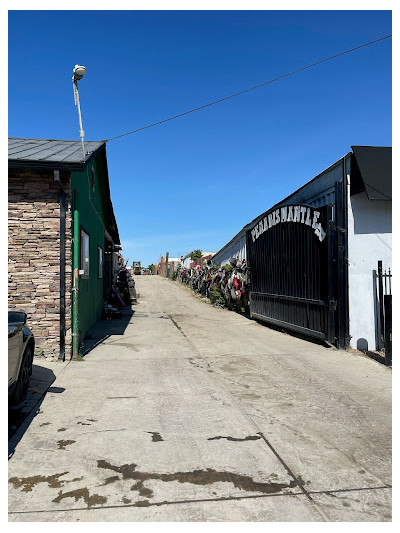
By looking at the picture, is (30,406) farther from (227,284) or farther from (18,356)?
(227,284)

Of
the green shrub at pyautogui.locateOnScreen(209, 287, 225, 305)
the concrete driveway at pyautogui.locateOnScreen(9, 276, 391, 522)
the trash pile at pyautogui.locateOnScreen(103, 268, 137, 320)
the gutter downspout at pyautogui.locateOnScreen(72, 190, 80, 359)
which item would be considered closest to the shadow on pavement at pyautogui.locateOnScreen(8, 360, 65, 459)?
the concrete driveway at pyautogui.locateOnScreen(9, 276, 391, 522)

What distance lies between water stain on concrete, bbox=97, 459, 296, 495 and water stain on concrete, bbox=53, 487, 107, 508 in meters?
0.28

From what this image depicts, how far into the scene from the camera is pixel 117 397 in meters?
5.56

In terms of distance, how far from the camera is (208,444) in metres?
3.99

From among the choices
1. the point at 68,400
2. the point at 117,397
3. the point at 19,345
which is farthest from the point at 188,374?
the point at 19,345

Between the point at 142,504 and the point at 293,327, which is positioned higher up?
the point at 293,327

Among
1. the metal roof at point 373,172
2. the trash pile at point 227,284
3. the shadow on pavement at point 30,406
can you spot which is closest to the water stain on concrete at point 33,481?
the shadow on pavement at point 30,406

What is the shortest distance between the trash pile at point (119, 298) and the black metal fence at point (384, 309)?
9.85 m

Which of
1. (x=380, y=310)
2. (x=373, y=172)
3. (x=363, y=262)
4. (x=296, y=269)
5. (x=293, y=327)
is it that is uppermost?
(x=373, y=172)

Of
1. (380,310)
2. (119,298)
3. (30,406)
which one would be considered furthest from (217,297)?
(30,406)

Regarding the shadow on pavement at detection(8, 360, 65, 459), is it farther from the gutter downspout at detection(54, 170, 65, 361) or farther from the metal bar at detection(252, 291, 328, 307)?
the metal bar at detection(252, 291, 328, 307)

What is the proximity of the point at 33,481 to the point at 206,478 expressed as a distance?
1441mm
